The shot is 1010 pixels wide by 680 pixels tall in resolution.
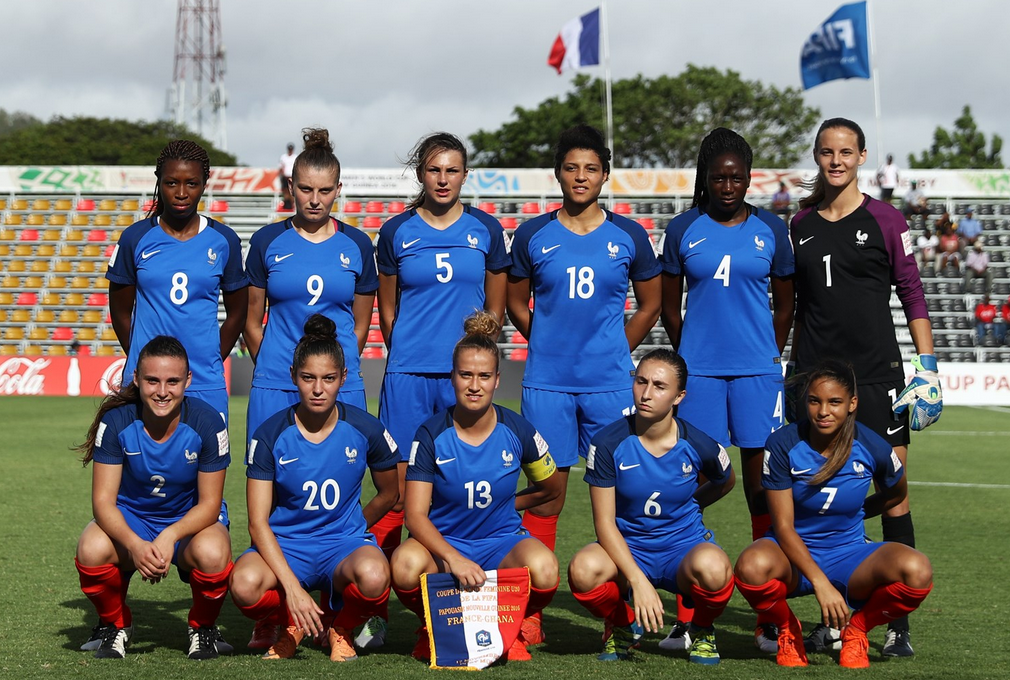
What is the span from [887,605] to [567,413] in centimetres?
144

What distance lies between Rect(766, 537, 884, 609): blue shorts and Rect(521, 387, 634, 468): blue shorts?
83 cm

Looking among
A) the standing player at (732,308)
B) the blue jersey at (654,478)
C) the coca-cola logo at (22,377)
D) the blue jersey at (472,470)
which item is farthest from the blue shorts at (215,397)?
the coca-cola logo at (22,377)

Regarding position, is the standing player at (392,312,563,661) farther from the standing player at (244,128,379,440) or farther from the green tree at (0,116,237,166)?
the green tree at (0,116,237,166)

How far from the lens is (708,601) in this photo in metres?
4.02

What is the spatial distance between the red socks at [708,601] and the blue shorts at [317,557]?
4.01 feet

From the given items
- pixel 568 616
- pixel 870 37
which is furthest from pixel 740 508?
pixel 870 37

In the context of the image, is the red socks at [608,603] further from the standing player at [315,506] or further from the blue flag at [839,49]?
the blue flag at [839,49]

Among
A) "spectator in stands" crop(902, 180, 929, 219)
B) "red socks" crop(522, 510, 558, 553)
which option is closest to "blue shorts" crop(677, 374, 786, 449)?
"red socks" crop(522, 510, 558, 553)

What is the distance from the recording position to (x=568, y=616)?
16.3 feet

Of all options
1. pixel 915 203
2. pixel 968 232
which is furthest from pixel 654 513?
pixel 915 203

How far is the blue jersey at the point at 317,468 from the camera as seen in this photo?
416cm

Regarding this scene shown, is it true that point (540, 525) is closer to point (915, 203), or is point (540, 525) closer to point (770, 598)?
point (770, 598)

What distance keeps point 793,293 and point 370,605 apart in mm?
2158

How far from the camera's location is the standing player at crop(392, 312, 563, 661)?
4.09 m
